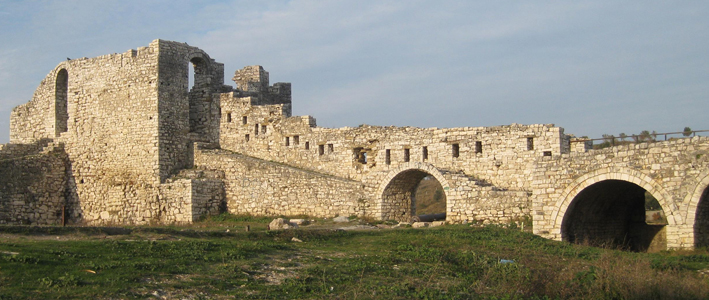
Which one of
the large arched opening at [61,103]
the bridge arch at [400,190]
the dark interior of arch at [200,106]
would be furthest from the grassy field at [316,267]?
the large arched opening at [61,103]

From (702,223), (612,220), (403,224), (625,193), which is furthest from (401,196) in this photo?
(702,223)

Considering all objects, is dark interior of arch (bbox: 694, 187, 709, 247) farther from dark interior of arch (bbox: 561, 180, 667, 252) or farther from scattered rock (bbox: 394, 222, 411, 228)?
scattered rock (bbox: 394, 222, 411, 228)

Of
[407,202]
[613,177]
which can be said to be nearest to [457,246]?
[613,177]

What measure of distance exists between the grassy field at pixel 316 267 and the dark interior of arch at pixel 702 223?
0.70m

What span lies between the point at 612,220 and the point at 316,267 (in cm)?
1265

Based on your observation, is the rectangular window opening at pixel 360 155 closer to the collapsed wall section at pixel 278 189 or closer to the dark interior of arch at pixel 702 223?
the collapsed wall section at pixel 278 189

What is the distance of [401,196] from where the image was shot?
28297 mm

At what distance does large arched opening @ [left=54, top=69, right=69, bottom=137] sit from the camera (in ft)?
112

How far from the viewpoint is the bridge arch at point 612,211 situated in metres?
19.7

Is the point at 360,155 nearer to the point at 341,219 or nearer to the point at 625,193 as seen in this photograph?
the point at 341,219

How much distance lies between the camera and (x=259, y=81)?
35562 mm

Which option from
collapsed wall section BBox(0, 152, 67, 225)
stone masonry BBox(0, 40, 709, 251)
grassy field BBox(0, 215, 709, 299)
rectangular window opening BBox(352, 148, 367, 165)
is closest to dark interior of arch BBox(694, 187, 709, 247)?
grassy field BBox(0, 215, 709, 299)

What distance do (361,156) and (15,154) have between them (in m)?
15.8

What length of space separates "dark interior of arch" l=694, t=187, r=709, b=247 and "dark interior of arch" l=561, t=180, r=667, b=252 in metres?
2.64
